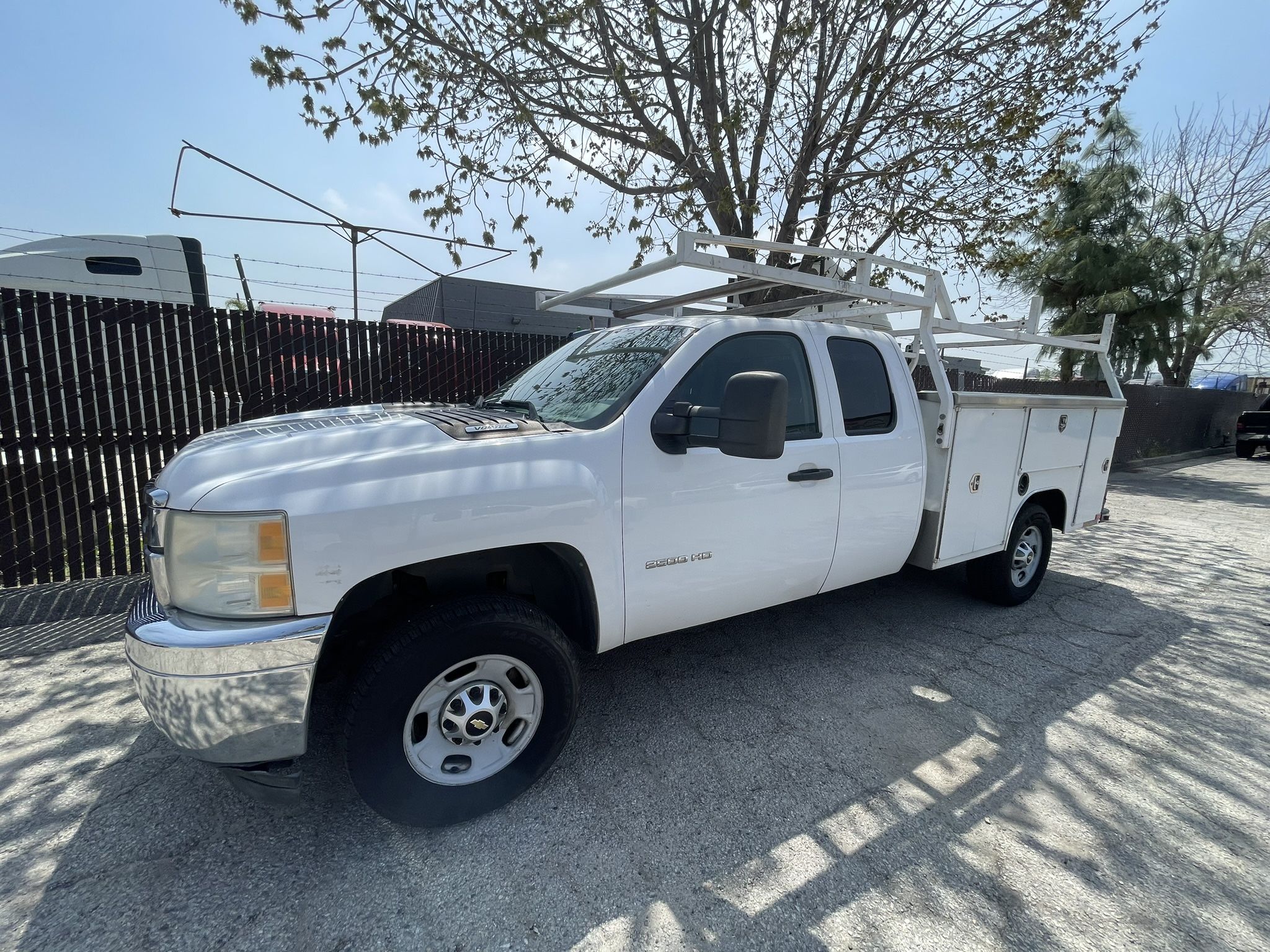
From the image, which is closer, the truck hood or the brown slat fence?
the truck hood

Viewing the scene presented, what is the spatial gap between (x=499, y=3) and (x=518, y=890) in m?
7.11

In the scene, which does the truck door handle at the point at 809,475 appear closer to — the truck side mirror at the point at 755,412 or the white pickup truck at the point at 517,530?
the white pickup truck at the point at 517,530

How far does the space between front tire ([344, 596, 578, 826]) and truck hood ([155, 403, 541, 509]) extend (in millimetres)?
636

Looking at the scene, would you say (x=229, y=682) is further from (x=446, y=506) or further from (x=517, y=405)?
(x=517, y=405)

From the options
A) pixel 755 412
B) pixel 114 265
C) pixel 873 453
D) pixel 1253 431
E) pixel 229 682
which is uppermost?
pixel 114 265

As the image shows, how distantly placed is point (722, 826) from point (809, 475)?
161cm

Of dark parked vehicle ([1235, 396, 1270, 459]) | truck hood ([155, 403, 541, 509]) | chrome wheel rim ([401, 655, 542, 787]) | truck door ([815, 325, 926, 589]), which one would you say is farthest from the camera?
dark parked vehicle ([1235, 396, 1270, 459])

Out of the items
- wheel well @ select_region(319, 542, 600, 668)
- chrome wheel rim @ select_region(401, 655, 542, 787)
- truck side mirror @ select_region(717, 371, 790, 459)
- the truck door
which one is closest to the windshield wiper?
wheel well @ select_region(319, 542, 600, 668)

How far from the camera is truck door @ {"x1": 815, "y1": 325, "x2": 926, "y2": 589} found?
3250 millimetres

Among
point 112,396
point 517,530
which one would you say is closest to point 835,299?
point 517,530

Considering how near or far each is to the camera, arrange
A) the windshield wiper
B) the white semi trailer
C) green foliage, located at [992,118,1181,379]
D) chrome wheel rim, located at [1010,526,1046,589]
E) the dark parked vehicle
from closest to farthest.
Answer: the windshield wiper, chrome wheel rim, located at [1010,526,1046,589], the white semi trailer, green foliage, located at [992,118,1181,379], the dark parked vehicle

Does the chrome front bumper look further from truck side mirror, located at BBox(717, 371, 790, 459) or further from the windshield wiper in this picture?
truck side mirror, located at BBox(717, 371, 790, 459)

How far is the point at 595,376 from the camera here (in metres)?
3.03

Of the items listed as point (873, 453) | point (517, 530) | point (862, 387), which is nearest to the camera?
point (517, 530)
